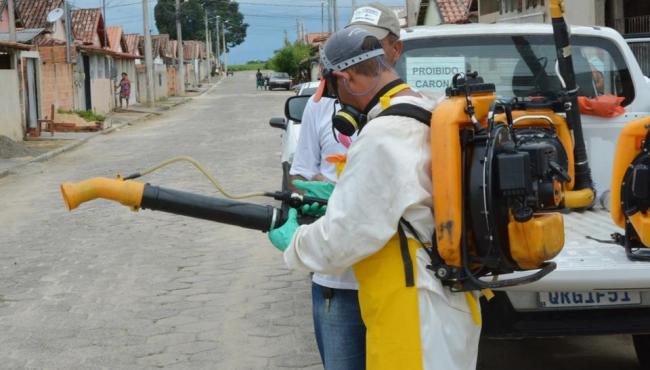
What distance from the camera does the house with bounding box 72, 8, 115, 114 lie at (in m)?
39.2

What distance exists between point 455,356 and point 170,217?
926 centimetres

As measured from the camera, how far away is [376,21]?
3.28 metres

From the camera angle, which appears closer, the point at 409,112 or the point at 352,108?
the point at 409,112

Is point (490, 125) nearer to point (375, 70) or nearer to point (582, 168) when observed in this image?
point (375, 70)

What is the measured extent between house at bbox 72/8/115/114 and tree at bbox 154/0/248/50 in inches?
2503

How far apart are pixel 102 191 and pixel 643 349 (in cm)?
379

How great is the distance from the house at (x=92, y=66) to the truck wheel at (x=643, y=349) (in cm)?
3276

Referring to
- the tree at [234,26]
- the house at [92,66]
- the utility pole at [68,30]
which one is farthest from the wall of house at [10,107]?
the tree at [234,26]

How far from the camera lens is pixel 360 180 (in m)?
2.69

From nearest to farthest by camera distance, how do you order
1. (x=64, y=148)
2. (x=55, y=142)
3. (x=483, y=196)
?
1. (x=483, y=196)
2. (x=64, y=148)
3. (x=55, y=142)

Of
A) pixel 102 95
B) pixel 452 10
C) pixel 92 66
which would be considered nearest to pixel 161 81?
pixel 102 95

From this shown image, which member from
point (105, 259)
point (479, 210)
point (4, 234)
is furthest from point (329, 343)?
point (4, 234)

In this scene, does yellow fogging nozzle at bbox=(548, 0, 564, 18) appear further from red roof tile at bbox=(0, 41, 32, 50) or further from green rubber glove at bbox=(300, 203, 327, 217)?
red roof tile at bbox=(0, 41, 32, 50)

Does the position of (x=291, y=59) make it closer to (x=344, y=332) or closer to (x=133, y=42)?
(x=133, y=42)
